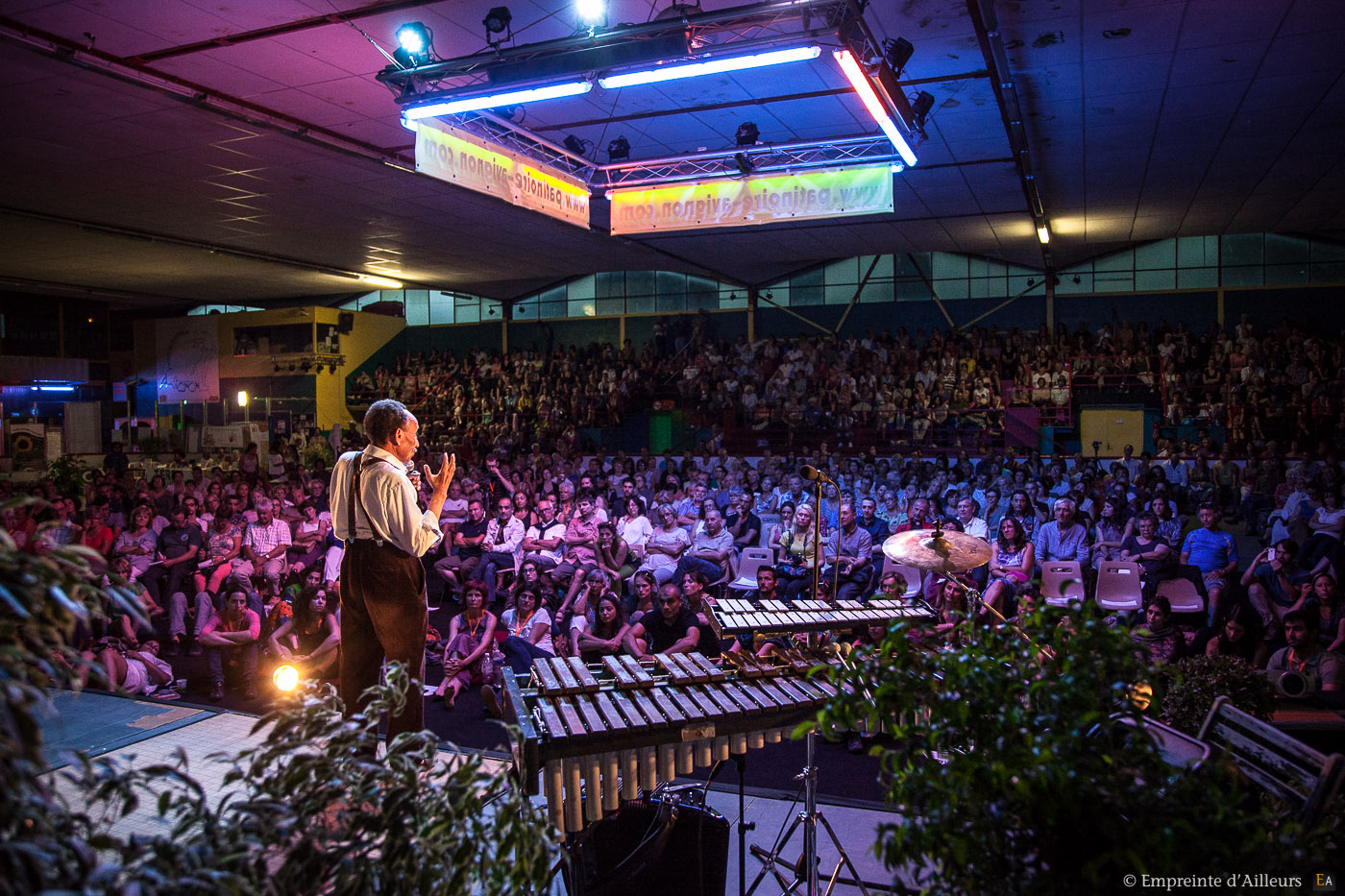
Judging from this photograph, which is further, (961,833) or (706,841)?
(706,841)

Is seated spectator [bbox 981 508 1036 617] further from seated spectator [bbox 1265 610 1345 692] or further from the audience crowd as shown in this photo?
seated spectator [bbox 1265 610 1345 692]

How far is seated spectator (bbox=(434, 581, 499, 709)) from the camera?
271 inches

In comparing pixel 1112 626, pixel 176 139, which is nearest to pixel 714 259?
pixel 176 139

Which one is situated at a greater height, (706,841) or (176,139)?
(176,139)

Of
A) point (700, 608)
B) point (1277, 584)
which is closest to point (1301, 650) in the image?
point (1277, 584)

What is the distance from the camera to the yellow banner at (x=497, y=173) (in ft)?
20.6

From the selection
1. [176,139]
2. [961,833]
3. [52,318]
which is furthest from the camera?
[52,318]

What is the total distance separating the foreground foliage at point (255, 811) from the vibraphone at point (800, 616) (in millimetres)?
2395

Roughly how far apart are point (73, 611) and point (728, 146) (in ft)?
28.3

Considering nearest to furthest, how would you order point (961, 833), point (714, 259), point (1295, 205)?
point (961, 833) → point (1295, 205) → point (714, 259)

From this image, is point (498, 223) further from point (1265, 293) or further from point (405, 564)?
point (1265, 293)

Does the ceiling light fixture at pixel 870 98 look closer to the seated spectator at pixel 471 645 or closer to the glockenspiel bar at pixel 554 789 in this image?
the glockenspiel bar at pixel 554 789

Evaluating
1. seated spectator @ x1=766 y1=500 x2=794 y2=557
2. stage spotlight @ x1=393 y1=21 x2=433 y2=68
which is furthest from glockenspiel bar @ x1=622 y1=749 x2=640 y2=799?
seated spectator @ x1=766 y1=500 x2=794 y2=557

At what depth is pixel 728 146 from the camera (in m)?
9.11
